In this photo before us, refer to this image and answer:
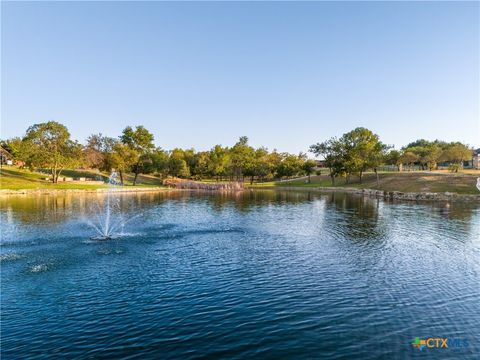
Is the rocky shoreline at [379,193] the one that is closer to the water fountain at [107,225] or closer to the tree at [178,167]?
the tree at [178,167]

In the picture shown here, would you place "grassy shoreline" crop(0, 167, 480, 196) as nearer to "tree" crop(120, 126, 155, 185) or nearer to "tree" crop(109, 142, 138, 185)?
"tree" crop(109, 142, 138, 185)

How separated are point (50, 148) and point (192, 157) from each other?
76.5 meters

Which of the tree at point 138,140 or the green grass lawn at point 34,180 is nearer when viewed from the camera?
the green grass lawn at point 34,180

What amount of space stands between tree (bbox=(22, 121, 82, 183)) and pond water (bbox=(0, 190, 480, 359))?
86.9m

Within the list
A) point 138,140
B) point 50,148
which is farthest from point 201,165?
point 50,148

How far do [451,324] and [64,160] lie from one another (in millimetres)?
127309

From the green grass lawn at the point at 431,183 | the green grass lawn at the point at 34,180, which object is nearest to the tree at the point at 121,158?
the green grass lawn at the point at 34,180

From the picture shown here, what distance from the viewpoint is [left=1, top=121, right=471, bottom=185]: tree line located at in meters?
117

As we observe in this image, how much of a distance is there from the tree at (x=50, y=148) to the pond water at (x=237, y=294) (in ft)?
285

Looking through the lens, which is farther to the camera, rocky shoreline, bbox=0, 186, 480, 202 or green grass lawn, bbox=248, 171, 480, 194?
green grass lawn, bbox=248, 171, 480, 194

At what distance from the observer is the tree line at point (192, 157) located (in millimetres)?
117438

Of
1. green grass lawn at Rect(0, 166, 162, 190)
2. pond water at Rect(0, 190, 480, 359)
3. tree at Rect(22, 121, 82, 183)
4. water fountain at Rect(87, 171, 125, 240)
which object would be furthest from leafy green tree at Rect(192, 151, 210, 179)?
pond water at Rect(0, 190, 480, 359)

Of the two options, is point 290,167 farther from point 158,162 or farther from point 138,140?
point 138,140

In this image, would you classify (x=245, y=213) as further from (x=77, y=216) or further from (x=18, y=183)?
(x=18, y=183)
